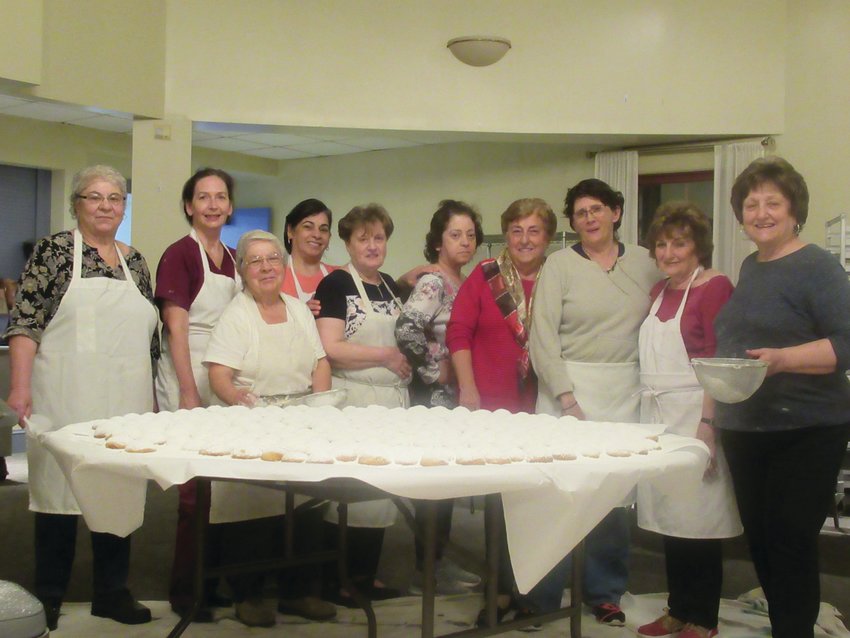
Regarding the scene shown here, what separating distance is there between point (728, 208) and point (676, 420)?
440 centimetres

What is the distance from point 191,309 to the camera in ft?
9.44

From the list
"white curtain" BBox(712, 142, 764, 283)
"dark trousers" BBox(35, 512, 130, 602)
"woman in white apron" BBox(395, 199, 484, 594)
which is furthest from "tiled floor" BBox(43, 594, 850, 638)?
"white curtain" BBox(712, 142, 764, 283)

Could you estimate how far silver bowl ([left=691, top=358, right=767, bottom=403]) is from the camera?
6.82ft

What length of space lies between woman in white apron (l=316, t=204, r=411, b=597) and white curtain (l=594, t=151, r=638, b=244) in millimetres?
4333

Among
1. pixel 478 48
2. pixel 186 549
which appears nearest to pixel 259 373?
pixel 186 549

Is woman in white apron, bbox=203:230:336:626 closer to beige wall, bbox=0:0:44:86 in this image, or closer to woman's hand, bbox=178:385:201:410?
woman's hand, bbox=178:385:201:410

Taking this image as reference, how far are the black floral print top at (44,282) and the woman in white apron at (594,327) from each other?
1.39 m

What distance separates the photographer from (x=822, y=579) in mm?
3486

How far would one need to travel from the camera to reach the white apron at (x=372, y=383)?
2857mm

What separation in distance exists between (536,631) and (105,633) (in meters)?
1.32

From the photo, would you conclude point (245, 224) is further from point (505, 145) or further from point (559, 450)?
point (559, 450)

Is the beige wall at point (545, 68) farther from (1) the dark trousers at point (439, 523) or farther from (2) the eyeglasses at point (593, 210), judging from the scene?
(1) the dark trousers at point (439, 523)

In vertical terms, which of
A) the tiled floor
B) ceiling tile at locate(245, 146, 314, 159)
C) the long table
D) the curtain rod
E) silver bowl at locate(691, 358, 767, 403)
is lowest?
the tiled floor

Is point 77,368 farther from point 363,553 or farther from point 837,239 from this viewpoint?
point 837,239
